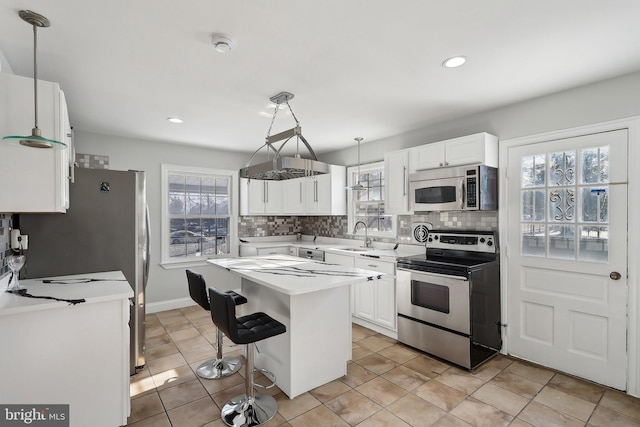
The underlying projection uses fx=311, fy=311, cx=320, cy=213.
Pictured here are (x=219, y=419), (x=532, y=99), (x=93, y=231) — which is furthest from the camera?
(x=532, y=99)

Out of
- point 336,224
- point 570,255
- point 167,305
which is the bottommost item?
point 167,305

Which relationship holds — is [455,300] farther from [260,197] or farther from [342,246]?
[260,197]

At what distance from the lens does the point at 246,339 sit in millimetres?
1979

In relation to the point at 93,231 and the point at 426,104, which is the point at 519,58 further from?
the point at 93,231

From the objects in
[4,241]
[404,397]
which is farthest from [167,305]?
[404,397]

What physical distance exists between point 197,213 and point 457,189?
12.2ft

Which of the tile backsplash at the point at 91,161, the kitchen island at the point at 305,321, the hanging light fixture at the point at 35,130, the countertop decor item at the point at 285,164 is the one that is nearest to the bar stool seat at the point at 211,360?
the kitchen island at the point at 305,321

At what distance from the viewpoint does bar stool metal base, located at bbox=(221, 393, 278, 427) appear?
6.76ft

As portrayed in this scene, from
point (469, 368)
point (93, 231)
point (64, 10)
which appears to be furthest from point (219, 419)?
point (64, 10)

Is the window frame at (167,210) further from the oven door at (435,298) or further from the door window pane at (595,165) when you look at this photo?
the door window pane at (595,165)

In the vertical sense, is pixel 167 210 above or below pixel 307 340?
above

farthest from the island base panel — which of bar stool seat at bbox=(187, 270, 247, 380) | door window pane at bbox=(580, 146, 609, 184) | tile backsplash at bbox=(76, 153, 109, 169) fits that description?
tile backsplash at bbox=(76, 153, 109, 169)

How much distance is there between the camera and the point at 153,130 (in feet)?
12.6

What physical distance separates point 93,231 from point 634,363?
4395mm
